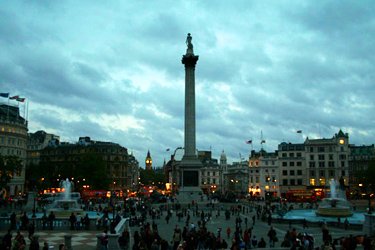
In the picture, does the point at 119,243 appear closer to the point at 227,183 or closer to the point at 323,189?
the point at 323,189

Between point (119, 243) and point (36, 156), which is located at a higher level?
point (36, 156)

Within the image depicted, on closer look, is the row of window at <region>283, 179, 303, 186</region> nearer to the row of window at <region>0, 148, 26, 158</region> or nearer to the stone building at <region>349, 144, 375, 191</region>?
the stone building at <region>349, 144, 375, 191</region>

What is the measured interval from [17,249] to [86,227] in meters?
18.6

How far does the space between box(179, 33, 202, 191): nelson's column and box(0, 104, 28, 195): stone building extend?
43.2 metres

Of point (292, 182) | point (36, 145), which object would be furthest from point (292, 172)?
point (36, 145)

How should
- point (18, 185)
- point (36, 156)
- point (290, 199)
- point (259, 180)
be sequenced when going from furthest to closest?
point (36, 156) → point (259, 180) → point (18, 185) → point (290, 199)

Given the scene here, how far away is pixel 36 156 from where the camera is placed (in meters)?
148

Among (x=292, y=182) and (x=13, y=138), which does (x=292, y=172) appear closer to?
(x=292, y=182)

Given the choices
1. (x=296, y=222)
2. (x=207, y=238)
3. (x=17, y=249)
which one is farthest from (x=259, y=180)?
(x=17, y=249)

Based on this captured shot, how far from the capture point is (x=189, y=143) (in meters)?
87.0

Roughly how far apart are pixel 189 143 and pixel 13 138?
4790cm

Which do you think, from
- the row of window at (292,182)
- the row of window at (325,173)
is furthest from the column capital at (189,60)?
the row of window at (325,173)

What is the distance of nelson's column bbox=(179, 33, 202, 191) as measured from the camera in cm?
8406

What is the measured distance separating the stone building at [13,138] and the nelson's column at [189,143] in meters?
43.2
